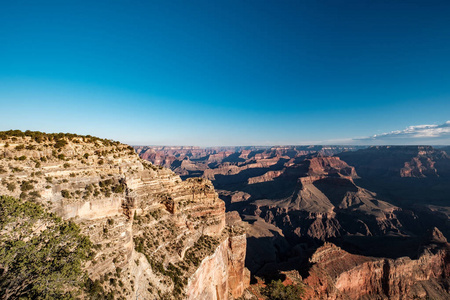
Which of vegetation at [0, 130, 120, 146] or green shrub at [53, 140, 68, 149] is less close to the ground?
vegetation at [0, 130, 120, 146]

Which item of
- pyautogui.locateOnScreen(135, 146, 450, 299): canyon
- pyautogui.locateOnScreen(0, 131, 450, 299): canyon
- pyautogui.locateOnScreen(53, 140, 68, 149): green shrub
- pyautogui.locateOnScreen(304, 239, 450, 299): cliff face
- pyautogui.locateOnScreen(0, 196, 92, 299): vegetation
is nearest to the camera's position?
pyautogui.locateOnScreen(0, 196, 92, 299): vegetation

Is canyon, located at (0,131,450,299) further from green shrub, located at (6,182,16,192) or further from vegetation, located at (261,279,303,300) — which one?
vegetation, located at (261,279,303,300)

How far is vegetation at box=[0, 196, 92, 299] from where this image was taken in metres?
13.0

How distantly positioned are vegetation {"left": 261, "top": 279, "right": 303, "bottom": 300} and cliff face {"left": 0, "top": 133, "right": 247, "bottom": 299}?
43.8 feet

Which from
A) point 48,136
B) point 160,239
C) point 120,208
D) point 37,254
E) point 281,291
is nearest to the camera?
point 37,254

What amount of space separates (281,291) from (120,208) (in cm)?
3628

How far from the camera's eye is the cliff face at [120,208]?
54.4ft

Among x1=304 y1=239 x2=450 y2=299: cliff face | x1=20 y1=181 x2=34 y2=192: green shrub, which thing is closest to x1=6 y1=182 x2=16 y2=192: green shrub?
x1=20 y1=181 x2=34 y2=192: green shrub

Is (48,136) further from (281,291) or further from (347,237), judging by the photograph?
(347,237)

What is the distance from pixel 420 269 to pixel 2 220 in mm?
87228

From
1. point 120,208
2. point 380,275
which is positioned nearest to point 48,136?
point 120,208

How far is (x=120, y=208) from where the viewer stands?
2053 centimetres

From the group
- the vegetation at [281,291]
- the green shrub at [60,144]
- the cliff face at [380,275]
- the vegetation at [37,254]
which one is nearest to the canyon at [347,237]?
the cliff face at [380,275]

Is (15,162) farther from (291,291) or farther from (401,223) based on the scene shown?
(401,223)
